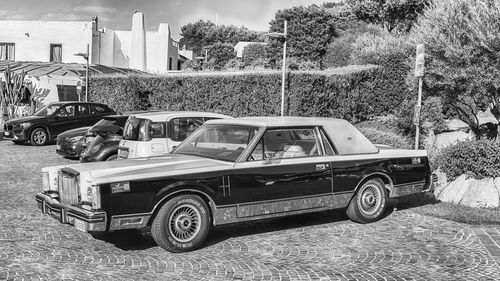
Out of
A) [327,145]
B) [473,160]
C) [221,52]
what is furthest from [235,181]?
[221,52]

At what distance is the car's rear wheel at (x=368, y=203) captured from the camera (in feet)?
25.0

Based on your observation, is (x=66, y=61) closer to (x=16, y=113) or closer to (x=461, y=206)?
(x=16, y=113)

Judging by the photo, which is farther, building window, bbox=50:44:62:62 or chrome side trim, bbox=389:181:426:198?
building window, bbox=50:44:62:62

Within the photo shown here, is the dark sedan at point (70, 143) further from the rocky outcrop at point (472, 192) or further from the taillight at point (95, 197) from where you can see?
the rocky outcrop at point (472, 192)

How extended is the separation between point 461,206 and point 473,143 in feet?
4.94

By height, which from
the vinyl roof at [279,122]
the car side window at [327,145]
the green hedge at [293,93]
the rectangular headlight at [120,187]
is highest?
the green hedge at [293,93]

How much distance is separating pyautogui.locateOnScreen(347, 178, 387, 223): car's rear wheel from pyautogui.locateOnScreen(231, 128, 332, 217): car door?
0.64 metres

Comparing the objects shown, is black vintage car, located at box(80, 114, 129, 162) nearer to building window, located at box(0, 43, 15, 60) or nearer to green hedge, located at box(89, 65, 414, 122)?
green hedge, located at box(89, 65, 414, 122)

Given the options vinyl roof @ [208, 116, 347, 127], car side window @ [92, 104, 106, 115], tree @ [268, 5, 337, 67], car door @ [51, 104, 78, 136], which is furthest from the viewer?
tree @ [268, 5, 337, 67]

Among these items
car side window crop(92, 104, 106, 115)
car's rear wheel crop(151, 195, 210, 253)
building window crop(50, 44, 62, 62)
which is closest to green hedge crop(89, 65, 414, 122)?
car side window crop(92, 104, 106, 115)

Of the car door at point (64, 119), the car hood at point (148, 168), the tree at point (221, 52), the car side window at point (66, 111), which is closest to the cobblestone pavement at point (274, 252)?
the car hood at point (148, 168)

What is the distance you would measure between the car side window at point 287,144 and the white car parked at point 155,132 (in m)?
3.47

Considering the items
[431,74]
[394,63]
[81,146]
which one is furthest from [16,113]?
[431,74]

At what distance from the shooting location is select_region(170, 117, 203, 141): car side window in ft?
34.1
